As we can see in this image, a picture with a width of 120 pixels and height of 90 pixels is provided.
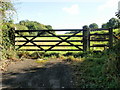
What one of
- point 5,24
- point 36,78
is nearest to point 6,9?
point 5,24

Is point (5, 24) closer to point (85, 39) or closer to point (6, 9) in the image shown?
point (6, 9)

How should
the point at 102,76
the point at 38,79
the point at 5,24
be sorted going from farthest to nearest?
the point at 5,24 → the point at 38,79 → the point at 102,76

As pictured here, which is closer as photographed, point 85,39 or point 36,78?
point 36,78

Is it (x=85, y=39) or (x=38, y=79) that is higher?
(x=85, y=39)

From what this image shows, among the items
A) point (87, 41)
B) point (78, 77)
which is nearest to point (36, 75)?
point (78, 77)

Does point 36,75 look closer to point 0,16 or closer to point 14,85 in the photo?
point 14,85

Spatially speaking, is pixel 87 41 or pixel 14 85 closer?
pixel 14 85

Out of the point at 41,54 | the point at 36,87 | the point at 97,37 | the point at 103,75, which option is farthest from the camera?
the point at 97,37

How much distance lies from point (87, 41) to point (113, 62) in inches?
159

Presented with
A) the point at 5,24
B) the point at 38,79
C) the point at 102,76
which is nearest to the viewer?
the point at 102,76

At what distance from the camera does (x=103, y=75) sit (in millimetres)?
4742

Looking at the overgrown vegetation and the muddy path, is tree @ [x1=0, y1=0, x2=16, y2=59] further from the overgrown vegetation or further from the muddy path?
the overgrown vegetation

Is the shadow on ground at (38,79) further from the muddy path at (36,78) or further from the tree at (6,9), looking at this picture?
the tree at (6,9)

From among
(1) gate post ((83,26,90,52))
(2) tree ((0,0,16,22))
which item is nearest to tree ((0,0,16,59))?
(2) tree ((0,0,16,22))
